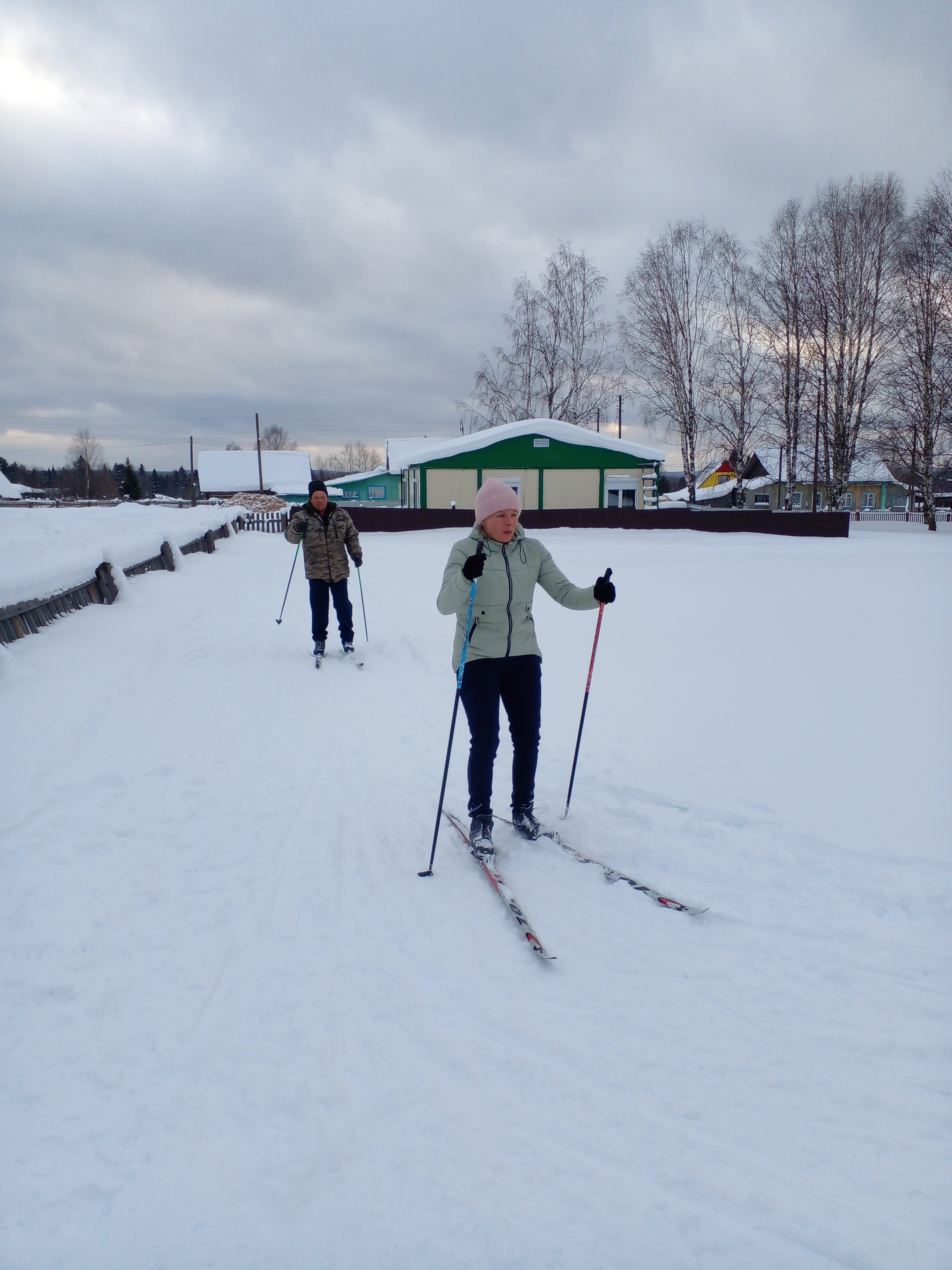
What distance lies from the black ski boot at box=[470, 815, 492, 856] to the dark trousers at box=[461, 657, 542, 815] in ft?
0.10

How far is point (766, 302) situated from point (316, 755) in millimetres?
29071

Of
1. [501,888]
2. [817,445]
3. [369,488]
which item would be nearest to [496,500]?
[501,888]

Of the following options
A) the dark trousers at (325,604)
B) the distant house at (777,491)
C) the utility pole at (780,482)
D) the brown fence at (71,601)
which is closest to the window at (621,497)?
Answer: the utility pole at (780,482)

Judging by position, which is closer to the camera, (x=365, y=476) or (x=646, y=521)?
(x=646, y=521)

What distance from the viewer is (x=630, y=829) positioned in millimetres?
3938

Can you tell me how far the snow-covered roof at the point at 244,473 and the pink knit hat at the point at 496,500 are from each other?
61096mm

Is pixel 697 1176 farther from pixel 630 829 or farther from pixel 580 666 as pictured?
pixel 580 666

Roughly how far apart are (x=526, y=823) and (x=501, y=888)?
1.93 feet

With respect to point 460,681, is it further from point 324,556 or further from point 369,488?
point 369,488

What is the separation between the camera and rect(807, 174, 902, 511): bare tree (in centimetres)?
2645

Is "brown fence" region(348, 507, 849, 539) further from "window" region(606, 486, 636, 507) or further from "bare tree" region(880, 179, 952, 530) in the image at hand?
"bare tree" region(880, 179, 952, 530)

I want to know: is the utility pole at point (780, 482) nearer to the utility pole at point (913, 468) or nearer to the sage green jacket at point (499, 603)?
the utility pole at point (913, 468)

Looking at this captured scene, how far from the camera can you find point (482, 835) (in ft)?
12.1

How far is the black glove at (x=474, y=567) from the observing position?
338cm
